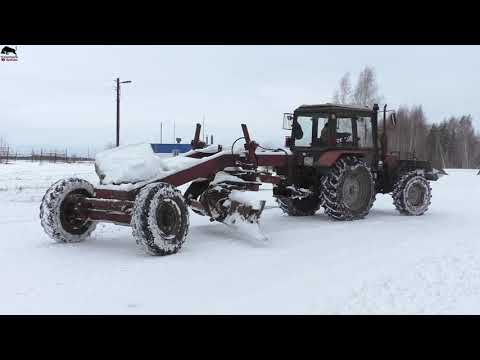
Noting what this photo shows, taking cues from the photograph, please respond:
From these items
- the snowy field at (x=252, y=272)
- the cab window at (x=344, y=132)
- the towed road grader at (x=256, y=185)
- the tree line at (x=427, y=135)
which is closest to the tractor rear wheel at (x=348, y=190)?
the towed road grader at (x=256, y=185)

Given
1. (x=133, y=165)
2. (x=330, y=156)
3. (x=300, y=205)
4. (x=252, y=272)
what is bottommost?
(x=252, y=272)

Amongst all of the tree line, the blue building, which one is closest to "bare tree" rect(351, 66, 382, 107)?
the tree line

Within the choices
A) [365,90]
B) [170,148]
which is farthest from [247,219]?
[365,90]

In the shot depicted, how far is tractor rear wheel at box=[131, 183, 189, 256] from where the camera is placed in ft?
19.4

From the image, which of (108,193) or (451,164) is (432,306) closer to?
(108,193)

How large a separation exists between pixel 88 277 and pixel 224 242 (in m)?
2.38

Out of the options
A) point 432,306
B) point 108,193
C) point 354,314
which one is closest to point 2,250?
point 108,193

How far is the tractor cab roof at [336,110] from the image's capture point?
9766 millimetres

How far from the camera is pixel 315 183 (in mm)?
9812

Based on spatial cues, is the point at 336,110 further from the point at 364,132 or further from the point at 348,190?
the point at 348,190

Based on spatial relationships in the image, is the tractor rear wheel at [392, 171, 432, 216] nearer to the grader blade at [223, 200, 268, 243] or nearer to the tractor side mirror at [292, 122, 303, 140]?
the tractor side mirror at [292, 122, 303, 140]

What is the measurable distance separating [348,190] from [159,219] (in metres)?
4.54

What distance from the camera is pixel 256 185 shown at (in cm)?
773

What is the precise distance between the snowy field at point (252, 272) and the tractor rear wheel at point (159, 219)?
0.19 meters
